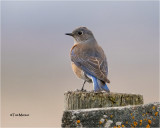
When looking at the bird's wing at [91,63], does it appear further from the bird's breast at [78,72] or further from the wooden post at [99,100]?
the wooden post at [99,100]

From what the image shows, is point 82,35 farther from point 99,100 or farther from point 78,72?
point 99,100

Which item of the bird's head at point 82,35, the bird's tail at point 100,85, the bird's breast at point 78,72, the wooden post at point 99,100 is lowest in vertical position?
the wooden post at point 99,100

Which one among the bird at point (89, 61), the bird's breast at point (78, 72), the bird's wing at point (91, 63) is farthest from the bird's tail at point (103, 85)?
the bird's breast at point (78, 72)

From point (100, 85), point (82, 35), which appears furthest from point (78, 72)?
point (82, 35)

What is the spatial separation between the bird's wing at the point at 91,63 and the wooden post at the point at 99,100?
200 centimetres

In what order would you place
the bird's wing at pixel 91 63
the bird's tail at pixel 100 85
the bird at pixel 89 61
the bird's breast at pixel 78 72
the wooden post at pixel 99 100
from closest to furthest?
the wooden post at pixel 99 100, the bird's tail at pixel 100 85, the bird at pixel 89 61, the bird's wing at pixel 91 63, the bird's breast at pixel 78 72

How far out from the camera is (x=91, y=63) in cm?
748

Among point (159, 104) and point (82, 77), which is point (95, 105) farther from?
point (82, 77)

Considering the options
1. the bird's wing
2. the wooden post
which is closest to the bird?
the bird's wing

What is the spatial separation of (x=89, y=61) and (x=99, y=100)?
3217 mm

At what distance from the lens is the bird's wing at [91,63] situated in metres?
7.02

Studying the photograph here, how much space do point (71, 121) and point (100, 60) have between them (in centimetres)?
431

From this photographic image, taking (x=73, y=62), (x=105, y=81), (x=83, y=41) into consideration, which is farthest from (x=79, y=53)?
(x=105, y=81)

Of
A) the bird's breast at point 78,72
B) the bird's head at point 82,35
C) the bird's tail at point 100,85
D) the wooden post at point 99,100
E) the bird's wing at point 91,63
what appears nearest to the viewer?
the wooden post at point 99,100
